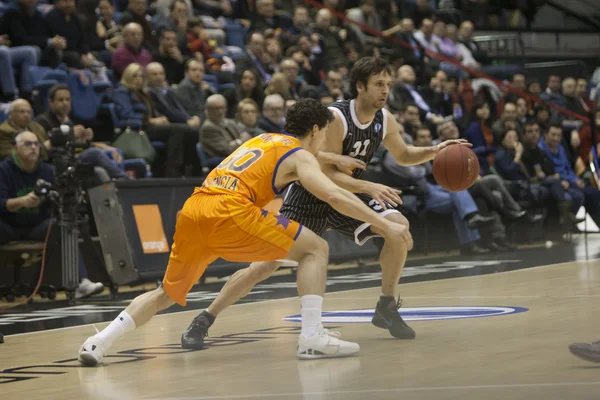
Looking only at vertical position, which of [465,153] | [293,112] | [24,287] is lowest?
[24,287]

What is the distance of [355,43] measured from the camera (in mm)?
17625

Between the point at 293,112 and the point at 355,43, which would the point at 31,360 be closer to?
the point at 293,112

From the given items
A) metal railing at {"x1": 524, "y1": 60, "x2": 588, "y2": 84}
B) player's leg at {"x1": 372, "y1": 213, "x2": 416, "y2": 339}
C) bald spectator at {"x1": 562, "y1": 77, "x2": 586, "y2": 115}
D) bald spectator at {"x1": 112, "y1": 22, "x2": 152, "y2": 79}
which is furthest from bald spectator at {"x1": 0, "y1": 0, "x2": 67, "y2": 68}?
metal railing at {"x1": 524, "y1": 60, "x2": 588, "y2": 84}

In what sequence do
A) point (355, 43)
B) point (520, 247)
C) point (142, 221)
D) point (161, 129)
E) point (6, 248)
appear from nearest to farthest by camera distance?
point (6, 248) < point (142, 221) < point (161, 129) < point (520, 247) < point (355, 43)

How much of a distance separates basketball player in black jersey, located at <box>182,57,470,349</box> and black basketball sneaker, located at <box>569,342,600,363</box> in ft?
4.69

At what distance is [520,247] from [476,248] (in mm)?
1260

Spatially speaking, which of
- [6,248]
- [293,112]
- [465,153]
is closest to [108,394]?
[293,112]

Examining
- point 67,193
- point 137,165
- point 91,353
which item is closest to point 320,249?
point 91,353

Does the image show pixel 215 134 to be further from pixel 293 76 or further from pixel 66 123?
pixel 293 76

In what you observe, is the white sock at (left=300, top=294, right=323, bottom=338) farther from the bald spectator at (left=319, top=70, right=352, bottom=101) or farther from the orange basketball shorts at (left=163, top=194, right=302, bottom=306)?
the bald spectator at (left=319, top=70, right=352, bottom=101)

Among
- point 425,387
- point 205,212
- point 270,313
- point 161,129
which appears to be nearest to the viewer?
point 425,387

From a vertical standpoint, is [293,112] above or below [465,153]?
above

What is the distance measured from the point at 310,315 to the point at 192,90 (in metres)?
7.76

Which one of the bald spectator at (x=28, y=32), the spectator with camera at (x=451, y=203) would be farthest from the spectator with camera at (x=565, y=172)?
the bald spectator at (x=28, y=32)
